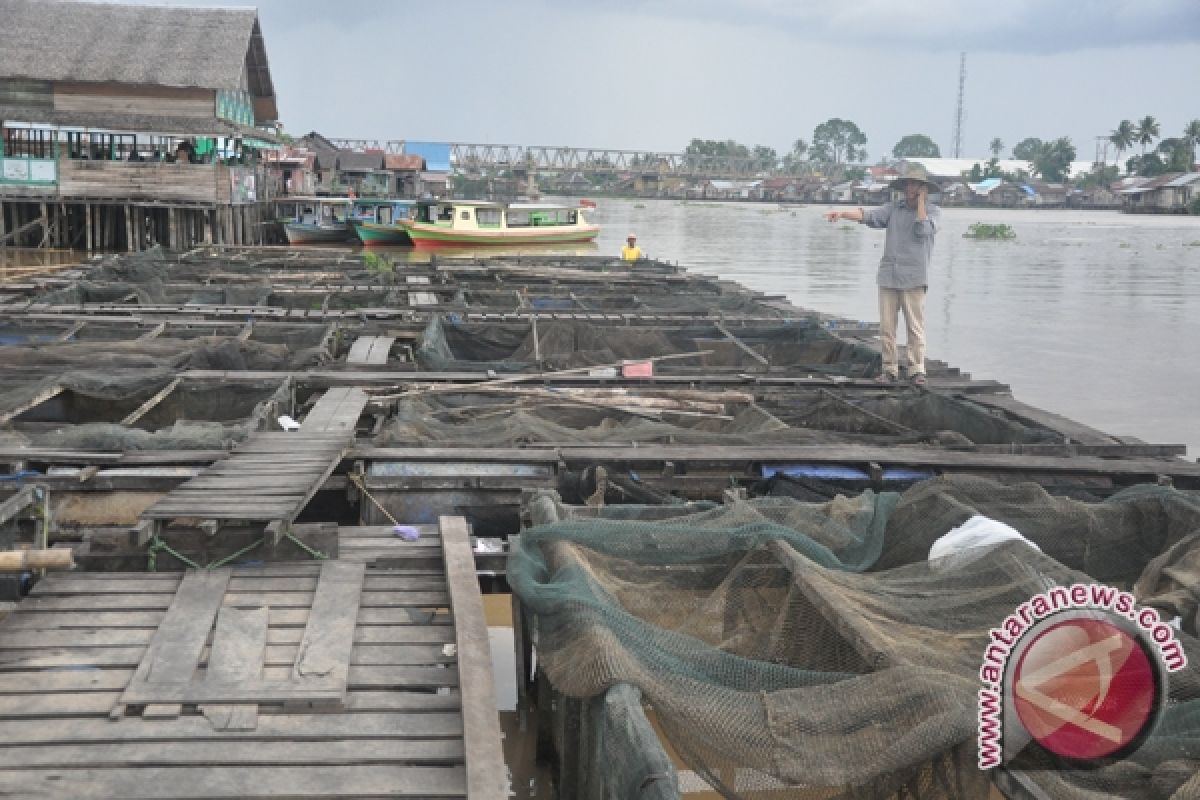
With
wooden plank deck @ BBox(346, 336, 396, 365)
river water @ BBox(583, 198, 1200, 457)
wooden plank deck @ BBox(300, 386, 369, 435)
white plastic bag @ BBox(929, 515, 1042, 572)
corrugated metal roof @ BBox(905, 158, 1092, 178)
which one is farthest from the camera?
corrugated metal roof @ BBox(905, 158, 1092, 178)

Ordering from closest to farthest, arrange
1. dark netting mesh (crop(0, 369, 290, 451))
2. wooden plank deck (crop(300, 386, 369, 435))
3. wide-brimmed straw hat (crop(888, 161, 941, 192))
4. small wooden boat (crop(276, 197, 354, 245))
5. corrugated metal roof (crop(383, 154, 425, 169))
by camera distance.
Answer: wooden plank deck (crop(300, 386, 369, 435)), dark netting mesh (crop(0, 369, 290, 451)), wide-brimmed straw hat (crop(888, 161, 941, 192)), small wooden boat (crop(276, 197, 354, 245)), corrugated metal roof (crop(383, 154, 425, 169))

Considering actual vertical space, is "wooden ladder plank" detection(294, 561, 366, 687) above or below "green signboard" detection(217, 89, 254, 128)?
below

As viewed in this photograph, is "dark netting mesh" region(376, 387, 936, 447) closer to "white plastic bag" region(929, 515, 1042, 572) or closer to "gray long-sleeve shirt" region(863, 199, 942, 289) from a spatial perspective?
"gray long-sleeve shirt" region(863, 199, 942, 289)

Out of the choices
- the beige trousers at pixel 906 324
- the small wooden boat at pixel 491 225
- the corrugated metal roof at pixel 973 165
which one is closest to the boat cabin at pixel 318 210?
the small wooden boat at pixel 491 225

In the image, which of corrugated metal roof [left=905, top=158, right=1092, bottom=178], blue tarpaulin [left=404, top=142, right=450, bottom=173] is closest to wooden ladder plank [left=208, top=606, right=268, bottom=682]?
blue tarpaulin [left=404, top=142, right=450, bottom=173]

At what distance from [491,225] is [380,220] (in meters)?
3.26

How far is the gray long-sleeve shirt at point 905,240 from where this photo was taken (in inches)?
361

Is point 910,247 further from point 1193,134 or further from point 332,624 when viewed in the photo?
point 1193,134

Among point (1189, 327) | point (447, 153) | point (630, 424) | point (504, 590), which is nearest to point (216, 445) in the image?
point (504, 590)

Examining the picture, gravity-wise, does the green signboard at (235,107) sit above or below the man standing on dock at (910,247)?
above

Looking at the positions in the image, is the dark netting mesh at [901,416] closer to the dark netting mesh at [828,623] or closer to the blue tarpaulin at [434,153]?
the dark netting mesh at [828,623]

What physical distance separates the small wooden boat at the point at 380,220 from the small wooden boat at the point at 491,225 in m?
0.44

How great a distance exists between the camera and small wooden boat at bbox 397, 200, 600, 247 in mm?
32312

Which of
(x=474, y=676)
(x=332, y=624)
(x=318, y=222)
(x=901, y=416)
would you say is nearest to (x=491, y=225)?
(x=318, y=222)
